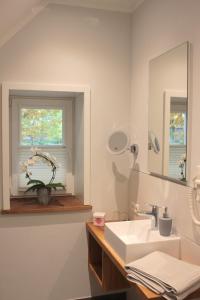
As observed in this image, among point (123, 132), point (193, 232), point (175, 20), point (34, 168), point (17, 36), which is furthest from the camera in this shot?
point (34, 168)

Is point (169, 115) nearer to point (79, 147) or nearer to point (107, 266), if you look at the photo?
point (79, 147)

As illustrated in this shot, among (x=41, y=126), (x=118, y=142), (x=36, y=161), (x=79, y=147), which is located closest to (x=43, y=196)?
(x=36, y=161)

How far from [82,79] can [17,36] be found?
0.60m

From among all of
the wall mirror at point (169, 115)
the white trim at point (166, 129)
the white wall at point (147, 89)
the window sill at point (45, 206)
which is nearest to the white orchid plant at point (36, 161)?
the window sill at point (45, 206)

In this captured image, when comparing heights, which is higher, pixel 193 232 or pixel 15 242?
pixel 193 232

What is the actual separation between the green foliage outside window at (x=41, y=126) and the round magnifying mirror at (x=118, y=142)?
577mm

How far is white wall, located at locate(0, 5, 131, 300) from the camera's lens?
97.6 inches

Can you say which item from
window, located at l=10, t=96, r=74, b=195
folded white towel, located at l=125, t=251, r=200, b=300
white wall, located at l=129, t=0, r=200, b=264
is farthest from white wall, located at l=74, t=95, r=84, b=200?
folded white towel, located at l=125, t=251, r=200, b=300

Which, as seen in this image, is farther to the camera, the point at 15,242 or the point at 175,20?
the point at 15,242

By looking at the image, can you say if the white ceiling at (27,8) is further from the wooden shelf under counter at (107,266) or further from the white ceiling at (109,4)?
the wooden shelf under counter at (107,266)

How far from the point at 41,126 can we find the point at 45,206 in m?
0.74

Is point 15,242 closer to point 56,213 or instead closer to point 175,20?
point 56,213

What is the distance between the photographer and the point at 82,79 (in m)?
2.58

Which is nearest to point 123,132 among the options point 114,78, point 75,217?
point 114,78
